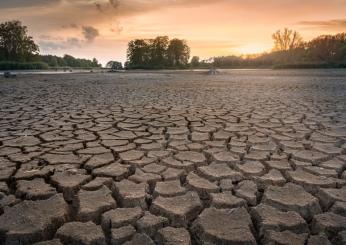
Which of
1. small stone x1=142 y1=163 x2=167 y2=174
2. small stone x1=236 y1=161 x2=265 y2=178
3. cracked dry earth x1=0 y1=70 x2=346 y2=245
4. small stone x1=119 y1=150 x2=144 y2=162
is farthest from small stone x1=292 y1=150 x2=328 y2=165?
small stone x1=119 y1=150 x2=144 y2=162

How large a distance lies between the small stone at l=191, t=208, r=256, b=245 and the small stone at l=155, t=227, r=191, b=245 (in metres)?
0.06

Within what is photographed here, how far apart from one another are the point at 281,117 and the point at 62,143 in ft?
9.77

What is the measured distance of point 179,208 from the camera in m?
1.76

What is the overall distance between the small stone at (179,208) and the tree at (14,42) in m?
44.4

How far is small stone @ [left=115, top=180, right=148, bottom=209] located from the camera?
1.83m

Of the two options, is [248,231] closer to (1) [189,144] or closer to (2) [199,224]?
(2) [199,224]

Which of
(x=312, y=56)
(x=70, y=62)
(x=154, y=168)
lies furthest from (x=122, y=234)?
(x=70, y=62)

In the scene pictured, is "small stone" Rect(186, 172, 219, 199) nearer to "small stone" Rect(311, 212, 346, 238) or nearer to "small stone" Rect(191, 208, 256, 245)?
"small stone" Rect(191, 208, 256, 245)

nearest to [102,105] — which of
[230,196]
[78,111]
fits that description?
[78,111]

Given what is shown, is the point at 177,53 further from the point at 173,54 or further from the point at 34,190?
the point at 34,190

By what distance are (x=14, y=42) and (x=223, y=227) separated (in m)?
46.2

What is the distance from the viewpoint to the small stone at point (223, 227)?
1.50 metres

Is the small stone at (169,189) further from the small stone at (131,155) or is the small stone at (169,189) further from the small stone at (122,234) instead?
the small stone at (131,155)

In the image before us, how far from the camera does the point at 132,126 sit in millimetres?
3910
